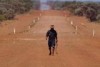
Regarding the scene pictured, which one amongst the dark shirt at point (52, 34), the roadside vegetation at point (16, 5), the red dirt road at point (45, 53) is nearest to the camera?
the red dirt road at point (45, 53)

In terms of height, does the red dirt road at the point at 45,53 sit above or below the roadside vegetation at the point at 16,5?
above

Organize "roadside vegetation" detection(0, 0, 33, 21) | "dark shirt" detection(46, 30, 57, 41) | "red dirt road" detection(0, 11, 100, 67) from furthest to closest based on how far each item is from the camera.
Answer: "roadside vegetation" detection(0, 0, 33, 21), "dark shirt" detection(46, 30, 57, 41), "red dirt road" detection(0, 11, 100, 67)

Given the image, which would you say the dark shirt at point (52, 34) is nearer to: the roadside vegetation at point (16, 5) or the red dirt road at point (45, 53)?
the red dirt road at point (45, 53)

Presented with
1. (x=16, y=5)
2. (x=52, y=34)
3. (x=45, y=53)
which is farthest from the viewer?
(x=16, y=5)

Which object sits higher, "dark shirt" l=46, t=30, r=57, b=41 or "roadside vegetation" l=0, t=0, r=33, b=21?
"dark shirt" l=46, t=30, r=57, b=41

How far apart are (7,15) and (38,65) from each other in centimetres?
6465

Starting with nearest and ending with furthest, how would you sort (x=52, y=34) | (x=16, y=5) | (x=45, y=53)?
1. (x=52, y=34)
2. (x=45, y=53)
3. (x=16, y=5)

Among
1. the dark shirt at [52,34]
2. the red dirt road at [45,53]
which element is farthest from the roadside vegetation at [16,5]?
the dark shirt at [52,34]

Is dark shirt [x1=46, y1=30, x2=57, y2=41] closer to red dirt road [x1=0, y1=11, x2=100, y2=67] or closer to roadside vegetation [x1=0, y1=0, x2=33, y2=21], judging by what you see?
red dirt road [x1=0, y1=11, x2=100, y2=67]

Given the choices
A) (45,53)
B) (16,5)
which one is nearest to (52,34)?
(45,53)

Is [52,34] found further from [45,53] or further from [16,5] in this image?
[16,5]

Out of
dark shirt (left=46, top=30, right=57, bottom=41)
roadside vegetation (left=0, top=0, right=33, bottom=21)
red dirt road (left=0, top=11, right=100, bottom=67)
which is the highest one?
dark shirt (left=46, top=30, right=57, bottom=41)

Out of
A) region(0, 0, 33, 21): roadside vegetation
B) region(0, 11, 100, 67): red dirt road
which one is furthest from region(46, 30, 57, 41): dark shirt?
region(0, 0, 33, 21): roadside vegetation

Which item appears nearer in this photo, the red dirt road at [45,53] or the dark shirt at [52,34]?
the red dirt road at [45,53]
